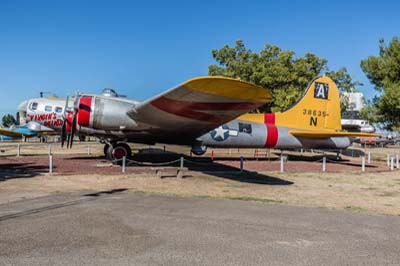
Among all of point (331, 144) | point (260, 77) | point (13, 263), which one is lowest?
point (13, 263)

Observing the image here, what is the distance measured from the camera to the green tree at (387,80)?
71.7ft

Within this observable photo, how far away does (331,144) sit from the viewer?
21.4 m

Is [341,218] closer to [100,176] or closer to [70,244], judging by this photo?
[70,244]

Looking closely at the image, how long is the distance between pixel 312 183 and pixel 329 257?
8.72m

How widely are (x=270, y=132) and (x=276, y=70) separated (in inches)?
593

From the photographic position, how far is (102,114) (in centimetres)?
1581

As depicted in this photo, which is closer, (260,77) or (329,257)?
(329,257)

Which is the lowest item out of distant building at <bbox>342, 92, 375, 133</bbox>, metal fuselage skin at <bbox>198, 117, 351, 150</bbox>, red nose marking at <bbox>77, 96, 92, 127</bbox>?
metal fuselage skin at <bbox>198, 117, 351, 150</bbox>

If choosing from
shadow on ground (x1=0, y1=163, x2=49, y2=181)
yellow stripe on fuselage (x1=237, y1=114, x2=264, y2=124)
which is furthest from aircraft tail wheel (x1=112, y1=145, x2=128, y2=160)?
yellow stripe on fuselage (x1=237, y1=114, x2=264, y2=124)

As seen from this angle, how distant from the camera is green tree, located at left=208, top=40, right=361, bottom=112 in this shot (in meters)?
33.4

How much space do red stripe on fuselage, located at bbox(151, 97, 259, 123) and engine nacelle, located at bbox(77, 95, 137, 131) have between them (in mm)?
3505

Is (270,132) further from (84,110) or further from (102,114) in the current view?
(84,110)

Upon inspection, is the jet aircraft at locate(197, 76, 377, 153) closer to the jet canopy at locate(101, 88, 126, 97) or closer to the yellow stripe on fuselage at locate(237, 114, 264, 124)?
the yellow stripe on fuselage at locate(237, 114, 264, 124)

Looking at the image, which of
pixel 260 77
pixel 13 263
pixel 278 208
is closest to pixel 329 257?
pixel 278 208
